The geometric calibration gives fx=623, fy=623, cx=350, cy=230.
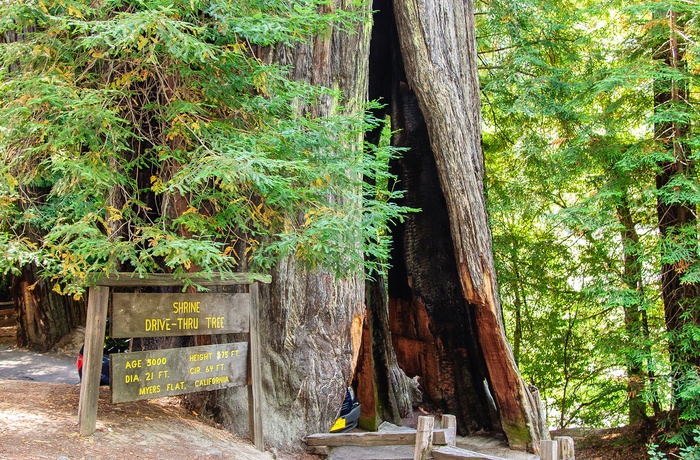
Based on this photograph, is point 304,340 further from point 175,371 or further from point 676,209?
point 676,209

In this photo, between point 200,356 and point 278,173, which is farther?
point 200,356

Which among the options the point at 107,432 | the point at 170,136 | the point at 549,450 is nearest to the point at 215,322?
the point at 107,432

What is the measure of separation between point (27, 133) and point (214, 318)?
213 cm

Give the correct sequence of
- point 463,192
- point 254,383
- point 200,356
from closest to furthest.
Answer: point 200,356
point 254,383
point 463,192

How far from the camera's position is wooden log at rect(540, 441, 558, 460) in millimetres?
5297

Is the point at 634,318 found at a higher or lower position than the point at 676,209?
lower

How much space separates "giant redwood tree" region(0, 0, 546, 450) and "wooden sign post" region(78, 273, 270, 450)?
1.09 ft

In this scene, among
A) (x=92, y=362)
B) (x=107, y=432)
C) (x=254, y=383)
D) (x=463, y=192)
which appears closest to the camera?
(x=92, y=362)

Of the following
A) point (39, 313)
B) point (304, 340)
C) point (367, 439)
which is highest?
point (39, 313)

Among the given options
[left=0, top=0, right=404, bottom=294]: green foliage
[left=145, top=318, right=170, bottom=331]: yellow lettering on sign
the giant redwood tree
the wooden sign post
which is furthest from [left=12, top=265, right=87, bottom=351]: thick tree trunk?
[left=145, top=318, right=170, bottom=331]: yellow lettering on sign

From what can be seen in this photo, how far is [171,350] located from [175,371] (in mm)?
183

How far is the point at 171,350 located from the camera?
516 centimetres

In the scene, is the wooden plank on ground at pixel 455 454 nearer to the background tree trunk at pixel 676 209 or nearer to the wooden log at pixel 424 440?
the wooden log at pixel 424 440

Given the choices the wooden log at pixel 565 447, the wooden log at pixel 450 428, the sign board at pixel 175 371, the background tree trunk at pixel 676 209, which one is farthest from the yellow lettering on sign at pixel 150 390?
the background tree trunk at pixel 676 209
